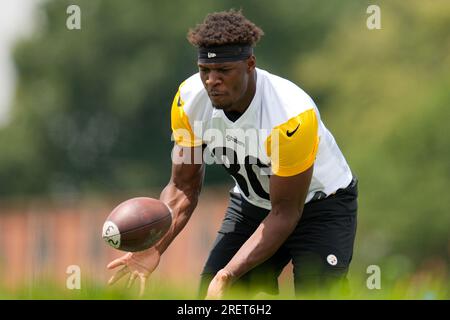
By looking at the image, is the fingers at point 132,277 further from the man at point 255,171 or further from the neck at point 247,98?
the neck at point 247,98

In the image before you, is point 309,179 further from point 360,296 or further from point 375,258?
point 375,258

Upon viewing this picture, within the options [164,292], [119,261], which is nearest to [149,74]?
[119,261]

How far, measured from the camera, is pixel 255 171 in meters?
8.51

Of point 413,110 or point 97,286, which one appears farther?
point 413,110

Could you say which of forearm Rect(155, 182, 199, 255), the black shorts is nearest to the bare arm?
forearm Rect(155, 182, 199, 255)

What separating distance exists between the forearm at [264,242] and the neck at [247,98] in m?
0.78

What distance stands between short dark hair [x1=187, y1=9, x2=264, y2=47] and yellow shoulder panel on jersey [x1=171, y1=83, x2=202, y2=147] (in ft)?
1.74

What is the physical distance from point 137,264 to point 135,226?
0.42m

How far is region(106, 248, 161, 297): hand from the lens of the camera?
833 centimetres

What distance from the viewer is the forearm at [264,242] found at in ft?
25.9

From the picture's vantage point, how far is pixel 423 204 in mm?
29062

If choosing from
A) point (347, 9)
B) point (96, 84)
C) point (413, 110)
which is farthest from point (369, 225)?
point (96, 84)

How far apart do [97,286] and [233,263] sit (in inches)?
47.3

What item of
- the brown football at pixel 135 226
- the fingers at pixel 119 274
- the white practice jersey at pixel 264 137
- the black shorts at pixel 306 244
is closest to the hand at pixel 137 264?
the fingers at pixel 119 274
